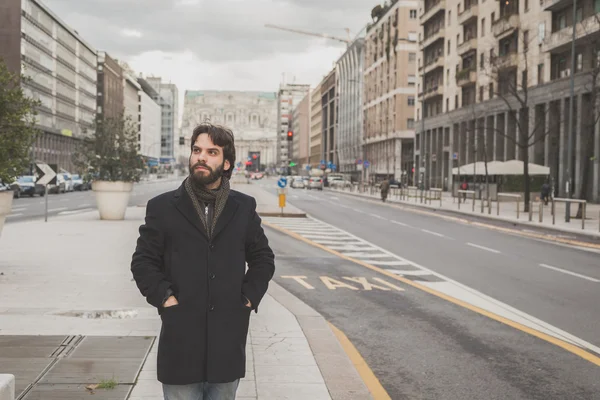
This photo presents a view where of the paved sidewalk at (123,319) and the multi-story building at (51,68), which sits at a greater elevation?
the multi-story building at (51,68)

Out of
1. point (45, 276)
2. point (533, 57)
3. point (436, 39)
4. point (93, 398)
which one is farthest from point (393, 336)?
point (436, 39)

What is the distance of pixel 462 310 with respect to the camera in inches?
355

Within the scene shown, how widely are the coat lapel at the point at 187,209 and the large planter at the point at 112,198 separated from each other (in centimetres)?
2050

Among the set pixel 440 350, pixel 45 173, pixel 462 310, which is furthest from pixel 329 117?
pixel 440 350

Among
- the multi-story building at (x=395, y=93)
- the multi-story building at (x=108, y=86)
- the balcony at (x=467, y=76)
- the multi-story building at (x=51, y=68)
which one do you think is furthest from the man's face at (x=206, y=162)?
the multi-story building at (x=108, y=86)

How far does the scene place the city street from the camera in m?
5.92

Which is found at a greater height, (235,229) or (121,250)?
(235,229)

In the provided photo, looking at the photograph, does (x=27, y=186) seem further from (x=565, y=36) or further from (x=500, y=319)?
(x=500, y=319)

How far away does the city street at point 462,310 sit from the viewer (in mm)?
5918

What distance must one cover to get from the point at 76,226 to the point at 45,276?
1068 centimetres

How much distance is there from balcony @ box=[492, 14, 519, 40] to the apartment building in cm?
8

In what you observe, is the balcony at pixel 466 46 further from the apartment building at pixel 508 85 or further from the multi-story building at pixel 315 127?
the multi-story building at pixel 315 127

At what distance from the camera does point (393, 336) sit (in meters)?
7.53

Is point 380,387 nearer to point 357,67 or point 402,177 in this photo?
point 402,177
